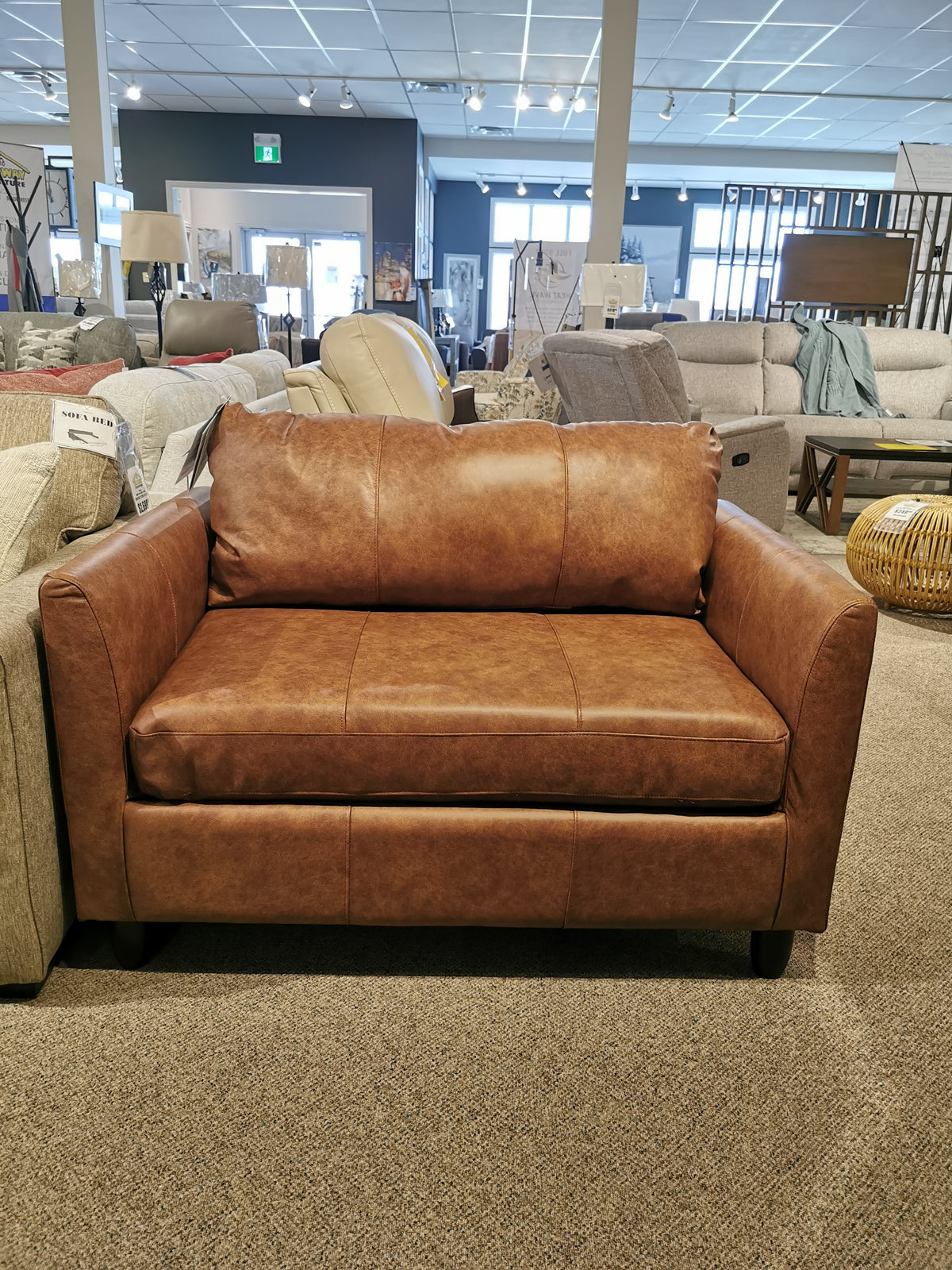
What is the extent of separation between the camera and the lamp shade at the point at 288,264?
6.59 m

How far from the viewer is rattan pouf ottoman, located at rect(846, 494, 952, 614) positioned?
11.7 feet

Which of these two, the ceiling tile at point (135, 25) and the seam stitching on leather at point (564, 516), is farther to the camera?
the ceiling tile at point (135, 25)

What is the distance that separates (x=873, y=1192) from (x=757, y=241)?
1362 cm

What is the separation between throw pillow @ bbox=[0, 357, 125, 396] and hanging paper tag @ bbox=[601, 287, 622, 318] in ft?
12.0

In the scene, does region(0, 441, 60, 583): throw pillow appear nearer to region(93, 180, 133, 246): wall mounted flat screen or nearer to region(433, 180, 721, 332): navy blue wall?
region(93, 180, 133, 246): wall mounted flat screen

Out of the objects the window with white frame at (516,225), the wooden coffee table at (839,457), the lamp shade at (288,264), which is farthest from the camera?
the window with white frame at (516,225)

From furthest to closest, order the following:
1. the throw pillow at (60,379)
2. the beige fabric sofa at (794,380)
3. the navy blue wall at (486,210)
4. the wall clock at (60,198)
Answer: the navy blue wall at (486,210)
the wall clock at (60,198)
the beige fabric sofa at (794,380)
the throw pillow at (60,379)

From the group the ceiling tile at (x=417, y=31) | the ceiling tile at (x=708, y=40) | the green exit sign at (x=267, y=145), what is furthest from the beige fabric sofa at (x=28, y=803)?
the green exit sign at (x=267, y=145)

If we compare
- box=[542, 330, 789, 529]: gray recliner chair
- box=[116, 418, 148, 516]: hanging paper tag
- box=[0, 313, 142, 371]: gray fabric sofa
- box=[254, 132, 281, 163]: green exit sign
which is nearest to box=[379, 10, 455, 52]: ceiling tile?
box=[254, 132, 281, 163]: green exit sign

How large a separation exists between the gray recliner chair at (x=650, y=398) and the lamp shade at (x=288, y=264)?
3.13 m

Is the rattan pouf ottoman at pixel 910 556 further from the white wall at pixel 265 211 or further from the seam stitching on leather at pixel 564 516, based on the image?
the white wall at pixel 265 211

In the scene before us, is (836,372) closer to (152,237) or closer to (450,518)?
(152,237)

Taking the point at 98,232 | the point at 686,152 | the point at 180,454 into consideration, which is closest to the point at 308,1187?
the point at 180,454

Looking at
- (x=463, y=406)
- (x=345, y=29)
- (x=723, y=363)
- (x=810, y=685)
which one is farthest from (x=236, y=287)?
(x=810, y=685)
